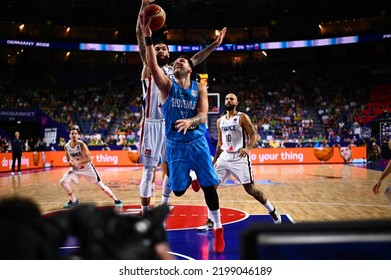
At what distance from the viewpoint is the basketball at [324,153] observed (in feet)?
69.8

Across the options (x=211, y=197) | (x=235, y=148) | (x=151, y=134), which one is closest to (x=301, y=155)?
(x=235, y=148)

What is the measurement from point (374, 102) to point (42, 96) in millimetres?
25038

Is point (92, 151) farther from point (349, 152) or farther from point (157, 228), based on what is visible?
point (157, 228)

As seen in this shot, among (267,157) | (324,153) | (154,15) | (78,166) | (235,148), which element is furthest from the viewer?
(267,157)

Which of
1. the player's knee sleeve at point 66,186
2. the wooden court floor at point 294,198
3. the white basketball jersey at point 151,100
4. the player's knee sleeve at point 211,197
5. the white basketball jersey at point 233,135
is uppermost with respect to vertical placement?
the white basketball jersey at point 151,100

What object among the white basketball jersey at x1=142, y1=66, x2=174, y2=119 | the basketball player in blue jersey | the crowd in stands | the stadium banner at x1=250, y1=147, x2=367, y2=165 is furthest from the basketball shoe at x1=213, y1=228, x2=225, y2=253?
the crowd in stands

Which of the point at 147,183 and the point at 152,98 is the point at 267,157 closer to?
the point at 152,98

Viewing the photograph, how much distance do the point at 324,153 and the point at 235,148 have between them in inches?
659

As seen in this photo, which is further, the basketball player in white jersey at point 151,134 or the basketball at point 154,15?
the basketball player in white jersey at point 151,134

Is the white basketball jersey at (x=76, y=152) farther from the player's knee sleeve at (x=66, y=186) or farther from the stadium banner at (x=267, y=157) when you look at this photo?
the stadium banner at (x=267, y=157)

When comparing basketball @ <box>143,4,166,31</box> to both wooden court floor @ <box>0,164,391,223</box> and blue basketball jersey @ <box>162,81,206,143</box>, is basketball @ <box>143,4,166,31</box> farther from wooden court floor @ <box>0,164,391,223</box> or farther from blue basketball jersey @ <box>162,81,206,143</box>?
wooden court floor @ <box>0,164,391,223</box>

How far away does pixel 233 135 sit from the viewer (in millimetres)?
6098

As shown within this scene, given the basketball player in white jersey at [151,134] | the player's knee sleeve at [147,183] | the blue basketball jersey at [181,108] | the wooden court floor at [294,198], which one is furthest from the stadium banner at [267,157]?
the blue basketball jersey at [181,108]

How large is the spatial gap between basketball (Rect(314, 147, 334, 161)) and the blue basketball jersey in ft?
60.3
